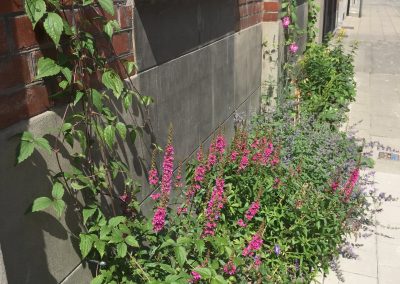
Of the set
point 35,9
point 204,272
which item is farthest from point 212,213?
point 35,9

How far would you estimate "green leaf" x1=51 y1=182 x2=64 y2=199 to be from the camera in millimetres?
1742

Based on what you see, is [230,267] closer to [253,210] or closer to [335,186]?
[253,210]

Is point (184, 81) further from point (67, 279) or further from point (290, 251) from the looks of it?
point (67, 279)

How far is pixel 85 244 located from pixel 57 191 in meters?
0.28

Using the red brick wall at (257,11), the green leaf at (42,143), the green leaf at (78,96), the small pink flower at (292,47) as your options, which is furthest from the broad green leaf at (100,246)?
the small pink flower at (292,47)

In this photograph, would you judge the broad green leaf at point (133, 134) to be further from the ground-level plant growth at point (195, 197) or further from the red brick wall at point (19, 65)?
the red brick wall at point (19, 65)

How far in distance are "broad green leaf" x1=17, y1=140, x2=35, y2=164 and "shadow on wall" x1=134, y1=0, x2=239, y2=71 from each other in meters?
1.09

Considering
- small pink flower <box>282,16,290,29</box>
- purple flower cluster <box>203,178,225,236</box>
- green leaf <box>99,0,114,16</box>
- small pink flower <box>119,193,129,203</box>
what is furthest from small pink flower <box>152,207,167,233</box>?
small pink flower <box>282,16,290,29</box>

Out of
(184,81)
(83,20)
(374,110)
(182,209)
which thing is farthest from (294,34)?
(83,20)

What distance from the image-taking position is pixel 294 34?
6.27 meters

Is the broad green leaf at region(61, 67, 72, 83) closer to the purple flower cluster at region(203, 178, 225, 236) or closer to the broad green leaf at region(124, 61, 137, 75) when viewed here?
the broad green leaf at region(124, 61, 137, 75)

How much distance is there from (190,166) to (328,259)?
1200mm

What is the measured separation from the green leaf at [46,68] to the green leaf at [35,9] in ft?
0.60

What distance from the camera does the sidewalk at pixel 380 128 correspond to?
3223mm
